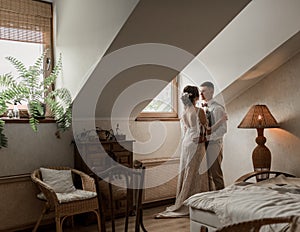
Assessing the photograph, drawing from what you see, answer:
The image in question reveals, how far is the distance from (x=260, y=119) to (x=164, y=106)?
1553 millimetres

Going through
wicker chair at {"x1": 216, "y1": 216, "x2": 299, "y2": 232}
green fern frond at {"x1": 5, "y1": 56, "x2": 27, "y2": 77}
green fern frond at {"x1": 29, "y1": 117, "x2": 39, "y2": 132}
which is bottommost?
wicker chair at {"x1": 216, "y1": 216, "x2": 299, "y2": 232}

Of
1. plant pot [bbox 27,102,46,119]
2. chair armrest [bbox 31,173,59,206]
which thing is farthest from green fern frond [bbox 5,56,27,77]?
chair armrest [bbox 31,173,59,206]

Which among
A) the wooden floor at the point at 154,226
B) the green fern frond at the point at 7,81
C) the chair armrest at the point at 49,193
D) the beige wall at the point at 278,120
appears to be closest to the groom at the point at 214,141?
the beige wall at the point at 278,120

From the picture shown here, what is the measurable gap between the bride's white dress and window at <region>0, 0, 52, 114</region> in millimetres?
1885

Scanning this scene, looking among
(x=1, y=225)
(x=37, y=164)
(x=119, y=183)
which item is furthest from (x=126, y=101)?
(x=1, y=225)

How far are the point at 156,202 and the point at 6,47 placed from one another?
107 inches

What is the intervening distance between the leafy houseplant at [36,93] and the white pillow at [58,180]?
47 cm

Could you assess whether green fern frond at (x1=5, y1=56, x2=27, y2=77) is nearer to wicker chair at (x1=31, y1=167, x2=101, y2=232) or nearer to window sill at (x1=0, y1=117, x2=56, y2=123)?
window sill at (x1=0, y1=117, x2=56, y2=123)

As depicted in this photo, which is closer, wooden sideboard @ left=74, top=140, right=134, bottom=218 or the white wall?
the white wall

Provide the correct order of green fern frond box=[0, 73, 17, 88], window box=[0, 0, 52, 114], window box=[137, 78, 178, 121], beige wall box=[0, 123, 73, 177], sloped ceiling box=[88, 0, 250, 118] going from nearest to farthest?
sloped ceiling box=[88, 0, 250, 118] < beige wall box=[0, 123, 73, 177] < green fern frond box=[0, 73, 17, 88] < window box=[0, 0, 52, 114] < window box=[137, 78, 178, 121]

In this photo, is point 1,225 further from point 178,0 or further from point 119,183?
point 178,0

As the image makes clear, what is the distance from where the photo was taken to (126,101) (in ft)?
13.6

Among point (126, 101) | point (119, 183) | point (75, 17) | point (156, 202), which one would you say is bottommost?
point (156, 202)

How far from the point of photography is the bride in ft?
13.9
